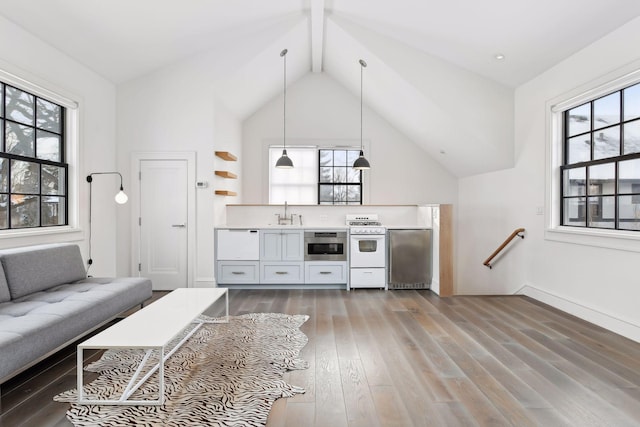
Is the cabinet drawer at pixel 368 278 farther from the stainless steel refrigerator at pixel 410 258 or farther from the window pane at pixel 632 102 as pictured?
the window pane at pixel 632 102

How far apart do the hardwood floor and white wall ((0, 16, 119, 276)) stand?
1758 mm

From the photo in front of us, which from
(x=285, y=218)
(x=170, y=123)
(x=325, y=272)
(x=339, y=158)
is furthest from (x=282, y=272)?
(x=170, y=123)

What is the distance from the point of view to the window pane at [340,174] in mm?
6355

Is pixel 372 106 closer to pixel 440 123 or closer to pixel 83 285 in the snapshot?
pixel 440 123

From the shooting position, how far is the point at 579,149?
157 inches

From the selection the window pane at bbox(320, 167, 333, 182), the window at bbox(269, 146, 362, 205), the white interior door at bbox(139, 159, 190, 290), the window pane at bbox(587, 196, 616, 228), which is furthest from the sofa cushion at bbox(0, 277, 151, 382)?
the window pane at bbox(587, 196, 616, 228)

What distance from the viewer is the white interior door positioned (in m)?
4.88

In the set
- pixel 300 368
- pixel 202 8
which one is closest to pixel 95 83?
pixel 202 8

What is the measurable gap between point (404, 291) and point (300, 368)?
2833 millimetres

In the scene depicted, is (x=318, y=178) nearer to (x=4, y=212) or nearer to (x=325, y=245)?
(x=325, y=245)

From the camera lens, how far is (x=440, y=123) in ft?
16.6

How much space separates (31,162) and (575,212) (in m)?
5.93

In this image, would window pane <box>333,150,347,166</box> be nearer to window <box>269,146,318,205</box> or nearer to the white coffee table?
window <box>269,146,318,205</box>

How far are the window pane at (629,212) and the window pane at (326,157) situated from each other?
161 inches
